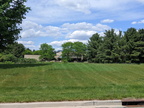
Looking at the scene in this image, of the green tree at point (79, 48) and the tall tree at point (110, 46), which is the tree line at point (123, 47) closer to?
the tall tree at point (110, 46)

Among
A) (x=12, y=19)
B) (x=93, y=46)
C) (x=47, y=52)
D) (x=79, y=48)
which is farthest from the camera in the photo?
(x=47, y=52)

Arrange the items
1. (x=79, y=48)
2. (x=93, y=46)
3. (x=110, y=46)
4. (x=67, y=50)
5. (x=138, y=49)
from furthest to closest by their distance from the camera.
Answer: (x=67, y=50) < (x=79, y=48) < (x=93, y=46) < (x=110, y=46) < (x=138, y=49)

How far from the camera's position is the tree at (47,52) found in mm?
91688

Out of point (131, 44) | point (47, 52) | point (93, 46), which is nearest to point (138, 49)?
point (131, 44)

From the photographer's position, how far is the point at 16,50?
9269 centimetres

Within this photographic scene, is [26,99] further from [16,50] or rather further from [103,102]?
[16,50]

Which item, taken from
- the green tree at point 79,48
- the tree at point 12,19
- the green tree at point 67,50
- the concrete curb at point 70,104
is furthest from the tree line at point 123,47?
the concrete curb at point 70,104

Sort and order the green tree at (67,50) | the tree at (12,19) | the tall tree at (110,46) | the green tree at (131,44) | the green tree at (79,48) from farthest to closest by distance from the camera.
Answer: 1. the green tree at (67,50)
2. the green tree at (79,48)
3. the tall tree at (110,46)
4. the green tree at (131,44)
5. the tree at (12,19)

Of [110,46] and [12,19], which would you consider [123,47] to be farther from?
[12,19]

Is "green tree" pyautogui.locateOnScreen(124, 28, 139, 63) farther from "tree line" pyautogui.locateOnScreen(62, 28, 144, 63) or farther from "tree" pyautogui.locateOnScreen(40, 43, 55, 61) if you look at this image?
"tree" pyautogui.locateOnScreen(40, 43, 55, 61)

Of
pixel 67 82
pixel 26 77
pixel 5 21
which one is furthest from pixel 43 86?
pixel 5 21

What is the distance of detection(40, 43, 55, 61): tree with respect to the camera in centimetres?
9169

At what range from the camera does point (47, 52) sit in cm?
9269

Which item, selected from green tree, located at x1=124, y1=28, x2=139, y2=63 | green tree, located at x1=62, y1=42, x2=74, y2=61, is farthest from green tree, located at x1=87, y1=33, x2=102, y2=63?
green tree, located at x1=62, y1=42, x2=74, y2=61
